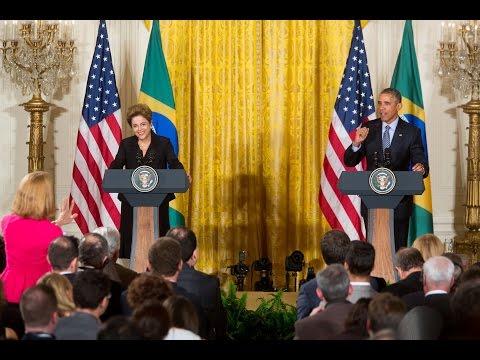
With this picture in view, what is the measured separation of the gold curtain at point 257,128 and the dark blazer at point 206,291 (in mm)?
5010

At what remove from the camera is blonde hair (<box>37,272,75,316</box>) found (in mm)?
5211

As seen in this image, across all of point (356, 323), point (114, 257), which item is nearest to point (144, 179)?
point (114, 257)

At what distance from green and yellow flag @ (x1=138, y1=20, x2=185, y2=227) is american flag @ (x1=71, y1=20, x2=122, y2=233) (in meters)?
0.33

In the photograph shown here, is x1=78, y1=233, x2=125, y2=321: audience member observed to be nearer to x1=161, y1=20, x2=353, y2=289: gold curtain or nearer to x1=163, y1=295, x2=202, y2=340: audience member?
x1=163, y1=295, x2=202, y2=340: audience member

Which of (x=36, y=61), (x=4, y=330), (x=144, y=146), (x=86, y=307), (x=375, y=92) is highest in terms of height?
(x=36, y=61)

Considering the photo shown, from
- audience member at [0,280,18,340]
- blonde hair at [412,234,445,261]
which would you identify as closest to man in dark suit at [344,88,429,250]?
blonde hair at [412,234,445,261]

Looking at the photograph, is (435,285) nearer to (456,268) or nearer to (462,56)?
(456,268)

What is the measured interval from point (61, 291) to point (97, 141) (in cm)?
575

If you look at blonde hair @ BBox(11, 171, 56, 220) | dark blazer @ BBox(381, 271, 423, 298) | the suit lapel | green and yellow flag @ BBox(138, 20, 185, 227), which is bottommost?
dark blazer @ BBox(381, 271, 423, 298)

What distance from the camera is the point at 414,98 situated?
36.8ft

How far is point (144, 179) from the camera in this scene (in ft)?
26.5
